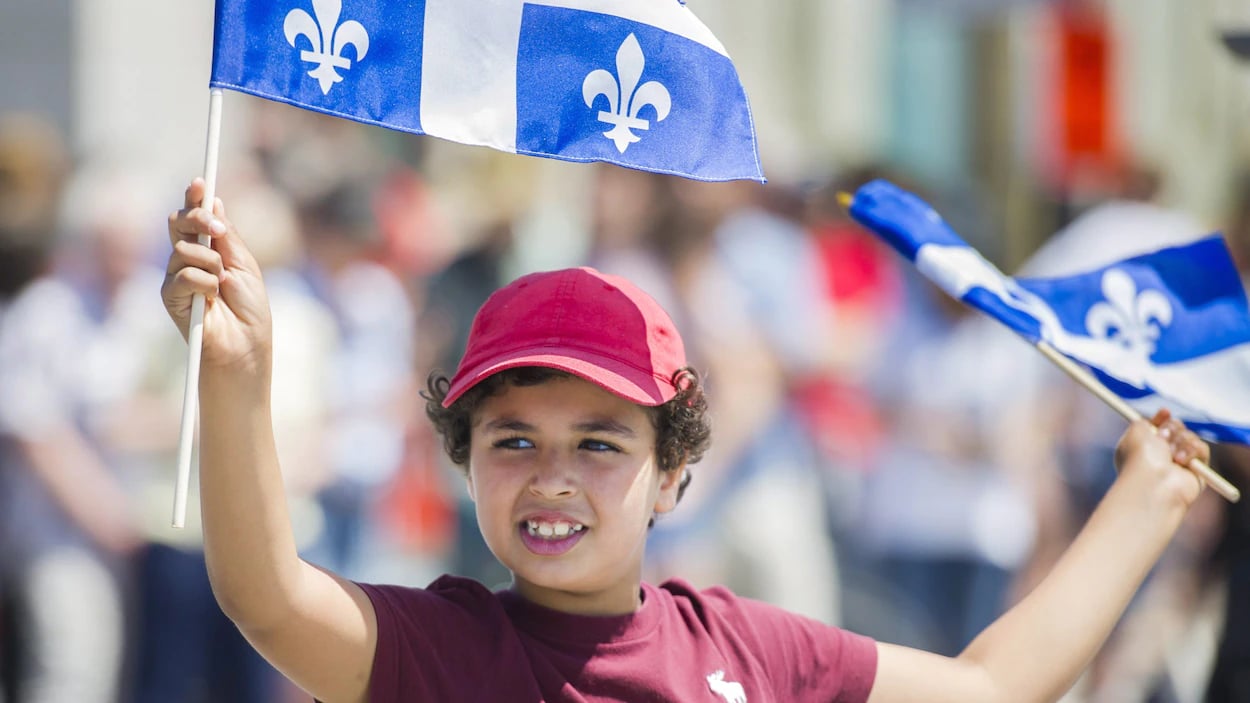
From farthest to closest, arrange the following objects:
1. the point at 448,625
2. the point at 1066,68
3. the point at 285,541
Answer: the point at 1066,68
the point at 448,625
the point at 285,541

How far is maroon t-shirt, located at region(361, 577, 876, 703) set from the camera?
3012 mm

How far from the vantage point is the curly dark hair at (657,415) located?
321 cm

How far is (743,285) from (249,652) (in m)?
2.35

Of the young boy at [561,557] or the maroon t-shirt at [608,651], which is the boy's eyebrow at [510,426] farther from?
the maroon t-shirt at [608,651]

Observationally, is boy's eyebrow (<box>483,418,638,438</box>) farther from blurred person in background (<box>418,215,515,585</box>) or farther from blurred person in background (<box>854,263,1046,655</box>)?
blurred person in background (<box>854,263,1046,655</box>)

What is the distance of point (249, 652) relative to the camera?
23.0 feet

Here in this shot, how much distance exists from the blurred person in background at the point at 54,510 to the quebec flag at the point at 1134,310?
12.5ft

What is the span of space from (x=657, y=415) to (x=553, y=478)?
11.6 inches

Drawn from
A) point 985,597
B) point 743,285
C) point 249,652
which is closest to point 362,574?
point 249,652

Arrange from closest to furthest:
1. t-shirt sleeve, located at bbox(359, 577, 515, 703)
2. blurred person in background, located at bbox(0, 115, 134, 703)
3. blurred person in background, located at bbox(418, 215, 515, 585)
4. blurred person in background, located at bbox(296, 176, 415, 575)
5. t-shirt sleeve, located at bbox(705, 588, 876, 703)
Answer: t-shirt sleeve, located at bbox(359, 577, 515, 703)
t-shirt sleeve, located at bbox(705, 588, 876, 703)
blurred person in background, located at bbox(0, 115, 134, 703)
blurred person in background, located at bbox(296, 176, 415, 575)
blurred person in background, located at bbox(418, 215, 515, 585)

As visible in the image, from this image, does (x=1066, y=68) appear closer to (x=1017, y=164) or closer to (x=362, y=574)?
(x=1017, y=164)

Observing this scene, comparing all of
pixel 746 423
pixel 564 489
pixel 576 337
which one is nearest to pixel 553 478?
pixel 564 489

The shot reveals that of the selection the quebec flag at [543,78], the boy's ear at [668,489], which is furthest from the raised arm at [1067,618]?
the quebec flag at [543,78]

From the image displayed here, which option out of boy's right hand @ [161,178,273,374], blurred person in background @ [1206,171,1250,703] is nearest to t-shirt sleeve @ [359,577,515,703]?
boy's right hand @ [161,178,273,374]
